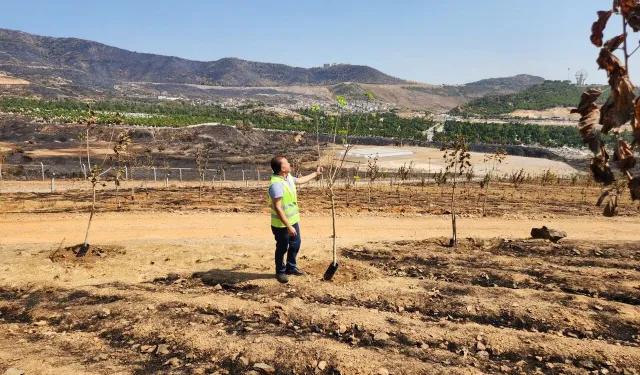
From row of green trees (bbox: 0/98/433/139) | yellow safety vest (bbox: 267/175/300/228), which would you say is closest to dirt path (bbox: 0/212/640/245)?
yellow safety vest (bbox: 267/175/300/228)

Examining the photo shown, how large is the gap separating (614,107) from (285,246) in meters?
5.58

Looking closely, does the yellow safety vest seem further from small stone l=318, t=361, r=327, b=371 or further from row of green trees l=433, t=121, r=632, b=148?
row of green trees l=433, t=121, r=632, b=148

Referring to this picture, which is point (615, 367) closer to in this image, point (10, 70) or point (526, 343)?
point (526, 343)

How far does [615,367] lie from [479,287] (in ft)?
8.29

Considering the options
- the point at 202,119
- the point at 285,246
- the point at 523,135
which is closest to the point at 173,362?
the point at 285,246

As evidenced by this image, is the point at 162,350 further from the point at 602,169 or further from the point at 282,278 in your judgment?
the point at 602,169

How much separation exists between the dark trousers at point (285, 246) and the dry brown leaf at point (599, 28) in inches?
210

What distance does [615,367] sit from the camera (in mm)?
4898

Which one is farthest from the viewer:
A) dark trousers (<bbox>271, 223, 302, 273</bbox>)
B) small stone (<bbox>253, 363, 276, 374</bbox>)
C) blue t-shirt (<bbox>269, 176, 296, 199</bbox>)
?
dark trousers (<bbox>271, 223, 302, 273</bbox>)

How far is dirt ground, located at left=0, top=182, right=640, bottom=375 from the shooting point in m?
5.05

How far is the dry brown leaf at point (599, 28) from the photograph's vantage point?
2258 mm

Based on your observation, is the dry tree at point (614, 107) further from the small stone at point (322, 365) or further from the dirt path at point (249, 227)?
the dirt path at point (249, 227)

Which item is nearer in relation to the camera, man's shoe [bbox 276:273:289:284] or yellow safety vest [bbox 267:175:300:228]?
yellow safety vest [bbox 267:175:300:228]

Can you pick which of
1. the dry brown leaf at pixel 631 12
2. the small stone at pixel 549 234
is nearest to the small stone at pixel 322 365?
the dry brown leaf at pixel 631 12
